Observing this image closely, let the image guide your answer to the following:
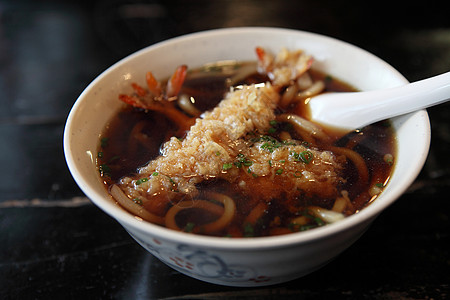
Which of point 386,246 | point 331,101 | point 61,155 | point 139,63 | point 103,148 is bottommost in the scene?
point 61,155

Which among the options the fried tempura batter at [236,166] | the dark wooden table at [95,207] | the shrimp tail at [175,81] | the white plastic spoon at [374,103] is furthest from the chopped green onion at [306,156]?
the shrimp tail at [175,81]

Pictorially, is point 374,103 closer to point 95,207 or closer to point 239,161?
point 239,161

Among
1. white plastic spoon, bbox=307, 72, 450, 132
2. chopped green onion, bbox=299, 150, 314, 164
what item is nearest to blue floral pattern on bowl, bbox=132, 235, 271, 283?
chopped green onion, bbox=299, 150, 314, 164

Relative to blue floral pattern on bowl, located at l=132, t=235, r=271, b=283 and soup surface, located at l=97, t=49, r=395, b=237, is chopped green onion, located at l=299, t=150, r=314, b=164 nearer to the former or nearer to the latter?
soup surface, located at l=97, t=49, r=395, b=237

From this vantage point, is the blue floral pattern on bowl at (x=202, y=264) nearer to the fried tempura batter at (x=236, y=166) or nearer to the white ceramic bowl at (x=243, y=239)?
the white ceramic bowl at (x=243, y=239)

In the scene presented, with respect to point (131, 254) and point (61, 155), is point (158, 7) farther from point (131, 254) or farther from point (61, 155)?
point (131, 254)

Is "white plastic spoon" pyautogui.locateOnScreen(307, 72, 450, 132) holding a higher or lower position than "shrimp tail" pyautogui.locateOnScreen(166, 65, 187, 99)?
higher

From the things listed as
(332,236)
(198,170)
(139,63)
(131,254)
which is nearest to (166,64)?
(139,63)
